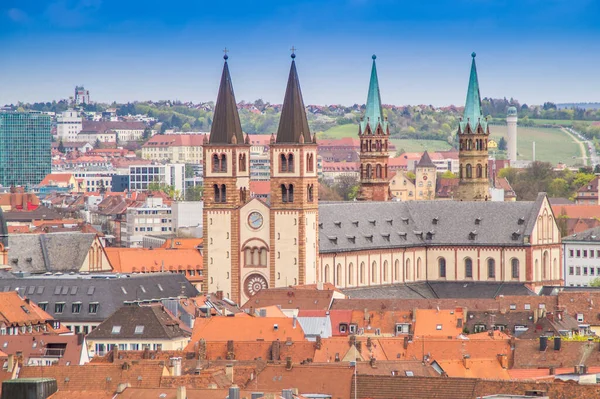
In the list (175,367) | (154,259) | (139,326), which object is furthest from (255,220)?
(175,367)

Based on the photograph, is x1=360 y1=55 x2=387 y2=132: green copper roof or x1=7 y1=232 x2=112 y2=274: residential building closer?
x1=7 y1=232 x2=112 y2=274: residential building

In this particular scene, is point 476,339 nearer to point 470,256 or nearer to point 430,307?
point 430,307

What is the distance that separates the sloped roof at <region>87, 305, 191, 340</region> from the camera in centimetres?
10044

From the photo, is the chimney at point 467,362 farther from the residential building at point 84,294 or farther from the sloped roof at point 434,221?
the sloped roof at point 434,221

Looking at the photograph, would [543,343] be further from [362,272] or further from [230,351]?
[362,272]

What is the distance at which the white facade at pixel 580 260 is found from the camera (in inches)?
6235

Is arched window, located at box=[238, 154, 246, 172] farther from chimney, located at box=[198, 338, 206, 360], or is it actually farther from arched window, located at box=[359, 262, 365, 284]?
chimney, located at box=[198, 338, 206, 360]

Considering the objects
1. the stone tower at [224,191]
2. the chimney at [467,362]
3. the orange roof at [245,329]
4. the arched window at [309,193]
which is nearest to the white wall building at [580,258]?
the arched window at [309,193]

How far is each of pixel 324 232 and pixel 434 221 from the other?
36.8 feet

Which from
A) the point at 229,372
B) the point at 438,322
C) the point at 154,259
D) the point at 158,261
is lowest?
the point at 158,261

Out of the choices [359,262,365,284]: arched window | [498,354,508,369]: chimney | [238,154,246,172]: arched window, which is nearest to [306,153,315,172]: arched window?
[238,154,246,172]: arched window

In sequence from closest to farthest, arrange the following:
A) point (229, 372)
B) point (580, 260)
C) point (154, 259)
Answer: point (229, 372) → point (154, 259) → point (580, 260)

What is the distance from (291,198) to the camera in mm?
126875

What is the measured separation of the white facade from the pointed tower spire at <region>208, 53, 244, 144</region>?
127 feet
